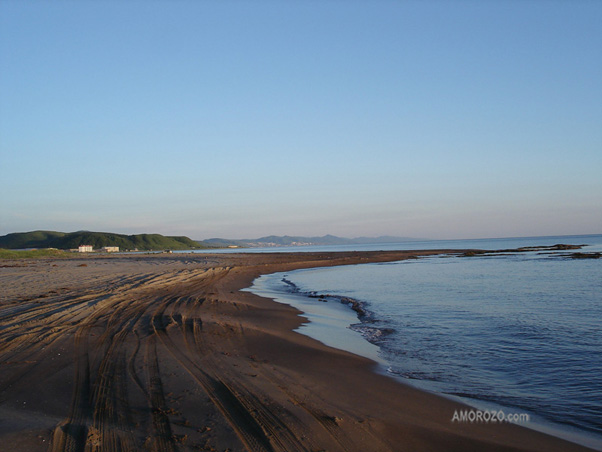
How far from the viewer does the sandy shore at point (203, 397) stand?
4746 millimetres

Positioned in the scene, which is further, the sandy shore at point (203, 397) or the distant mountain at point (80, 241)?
the distant mountain at point (80, 241)

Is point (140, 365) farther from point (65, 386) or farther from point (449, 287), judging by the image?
point (449, 287)

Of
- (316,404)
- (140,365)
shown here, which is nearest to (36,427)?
(140,365)

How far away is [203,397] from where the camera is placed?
5.97m

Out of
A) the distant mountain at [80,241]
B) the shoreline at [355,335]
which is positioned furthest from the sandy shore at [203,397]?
the distant mountain at [80,241]

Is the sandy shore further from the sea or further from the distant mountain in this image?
the distant mountain

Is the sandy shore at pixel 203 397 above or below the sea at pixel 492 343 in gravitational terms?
above

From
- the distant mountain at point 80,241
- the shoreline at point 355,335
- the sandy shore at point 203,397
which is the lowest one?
the shoreline at point 355,335

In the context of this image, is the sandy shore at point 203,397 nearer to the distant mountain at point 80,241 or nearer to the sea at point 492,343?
the sea at point 492,343

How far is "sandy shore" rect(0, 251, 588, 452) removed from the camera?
4746 mm

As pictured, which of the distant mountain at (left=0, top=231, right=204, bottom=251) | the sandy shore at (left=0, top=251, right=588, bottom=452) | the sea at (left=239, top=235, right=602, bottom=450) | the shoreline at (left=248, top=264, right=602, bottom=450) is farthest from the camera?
the distant mountain at (left=0, top=231, right=204, bottom=251)

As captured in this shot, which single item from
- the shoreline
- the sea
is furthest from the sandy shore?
the sea

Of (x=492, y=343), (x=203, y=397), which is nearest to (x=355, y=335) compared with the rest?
(x=492, y=343)

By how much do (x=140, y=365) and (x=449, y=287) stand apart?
20.1 metres
